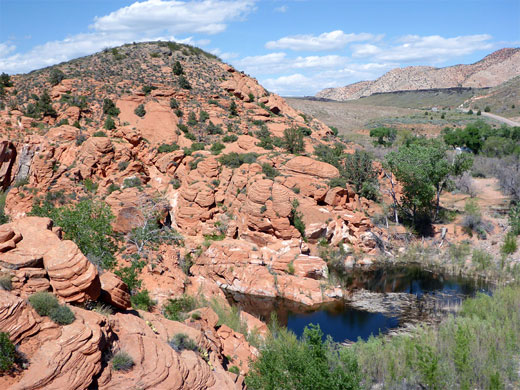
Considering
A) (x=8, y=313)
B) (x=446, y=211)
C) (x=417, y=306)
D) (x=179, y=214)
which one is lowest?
(x=417, y=306)

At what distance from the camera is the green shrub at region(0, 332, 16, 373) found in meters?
8.17

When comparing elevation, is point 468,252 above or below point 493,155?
below

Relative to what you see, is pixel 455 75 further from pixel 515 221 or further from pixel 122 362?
pixel 122 362

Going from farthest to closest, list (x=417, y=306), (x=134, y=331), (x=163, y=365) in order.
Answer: (x=417, y=306), (x=134, y=331), (x=163, y=365)

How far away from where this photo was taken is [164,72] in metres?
48.6

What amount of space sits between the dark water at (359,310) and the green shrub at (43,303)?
13.8 metres

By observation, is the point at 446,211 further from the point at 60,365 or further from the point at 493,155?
the point at 60,365

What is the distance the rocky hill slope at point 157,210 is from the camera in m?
10.4

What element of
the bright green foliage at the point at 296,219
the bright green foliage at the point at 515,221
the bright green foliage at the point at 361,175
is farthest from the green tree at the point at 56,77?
the bright green foliage at the point at 515,221

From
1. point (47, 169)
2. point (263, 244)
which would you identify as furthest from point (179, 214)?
point (47, 169)

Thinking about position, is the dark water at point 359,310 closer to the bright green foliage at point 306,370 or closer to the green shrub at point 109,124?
the bright green foliage at point 306,370

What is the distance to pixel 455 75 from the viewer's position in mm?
150500

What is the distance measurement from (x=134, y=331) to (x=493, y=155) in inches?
2215

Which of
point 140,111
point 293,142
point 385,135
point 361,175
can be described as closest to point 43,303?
point 361,175
